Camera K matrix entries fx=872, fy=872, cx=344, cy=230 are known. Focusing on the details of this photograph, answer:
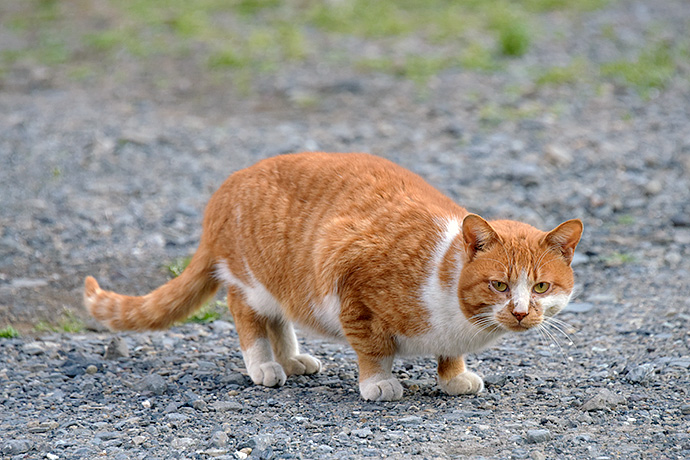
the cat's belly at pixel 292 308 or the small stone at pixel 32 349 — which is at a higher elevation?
the cat's belly at pixel 292 308

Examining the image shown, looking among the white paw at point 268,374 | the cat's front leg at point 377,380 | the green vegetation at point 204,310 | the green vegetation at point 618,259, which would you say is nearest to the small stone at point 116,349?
the green vegetation at point 204,310

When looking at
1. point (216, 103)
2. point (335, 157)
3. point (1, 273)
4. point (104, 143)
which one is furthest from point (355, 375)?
point (216, 103)

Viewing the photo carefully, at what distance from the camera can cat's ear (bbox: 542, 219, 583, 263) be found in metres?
3.63

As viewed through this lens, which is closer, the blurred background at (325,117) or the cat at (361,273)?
the cat at (361,273)

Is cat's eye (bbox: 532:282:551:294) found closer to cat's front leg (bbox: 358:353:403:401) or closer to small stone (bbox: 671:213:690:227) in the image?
cat's front leg (bbox: 358:353:403:401)

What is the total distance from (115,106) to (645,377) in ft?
22.8

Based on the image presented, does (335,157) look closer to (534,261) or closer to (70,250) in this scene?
(534,261)

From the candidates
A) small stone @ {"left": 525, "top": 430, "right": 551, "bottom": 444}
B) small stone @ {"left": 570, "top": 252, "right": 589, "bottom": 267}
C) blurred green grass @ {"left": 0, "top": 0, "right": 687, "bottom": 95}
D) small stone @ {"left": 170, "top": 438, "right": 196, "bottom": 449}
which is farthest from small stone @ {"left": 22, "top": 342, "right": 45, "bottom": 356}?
blurred green grass @ {"left": 0, "top": 0, "right": 687, "bottom": 95}

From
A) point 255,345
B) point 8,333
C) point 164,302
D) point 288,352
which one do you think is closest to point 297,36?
point 8,333

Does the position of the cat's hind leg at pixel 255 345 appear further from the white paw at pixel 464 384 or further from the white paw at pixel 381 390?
the white paw at pixel 464 384

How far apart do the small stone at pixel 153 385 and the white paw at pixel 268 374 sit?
0.43 meters

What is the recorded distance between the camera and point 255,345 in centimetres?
437

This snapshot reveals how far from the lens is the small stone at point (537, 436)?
3.48 m

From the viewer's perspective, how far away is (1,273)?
5.81 m
